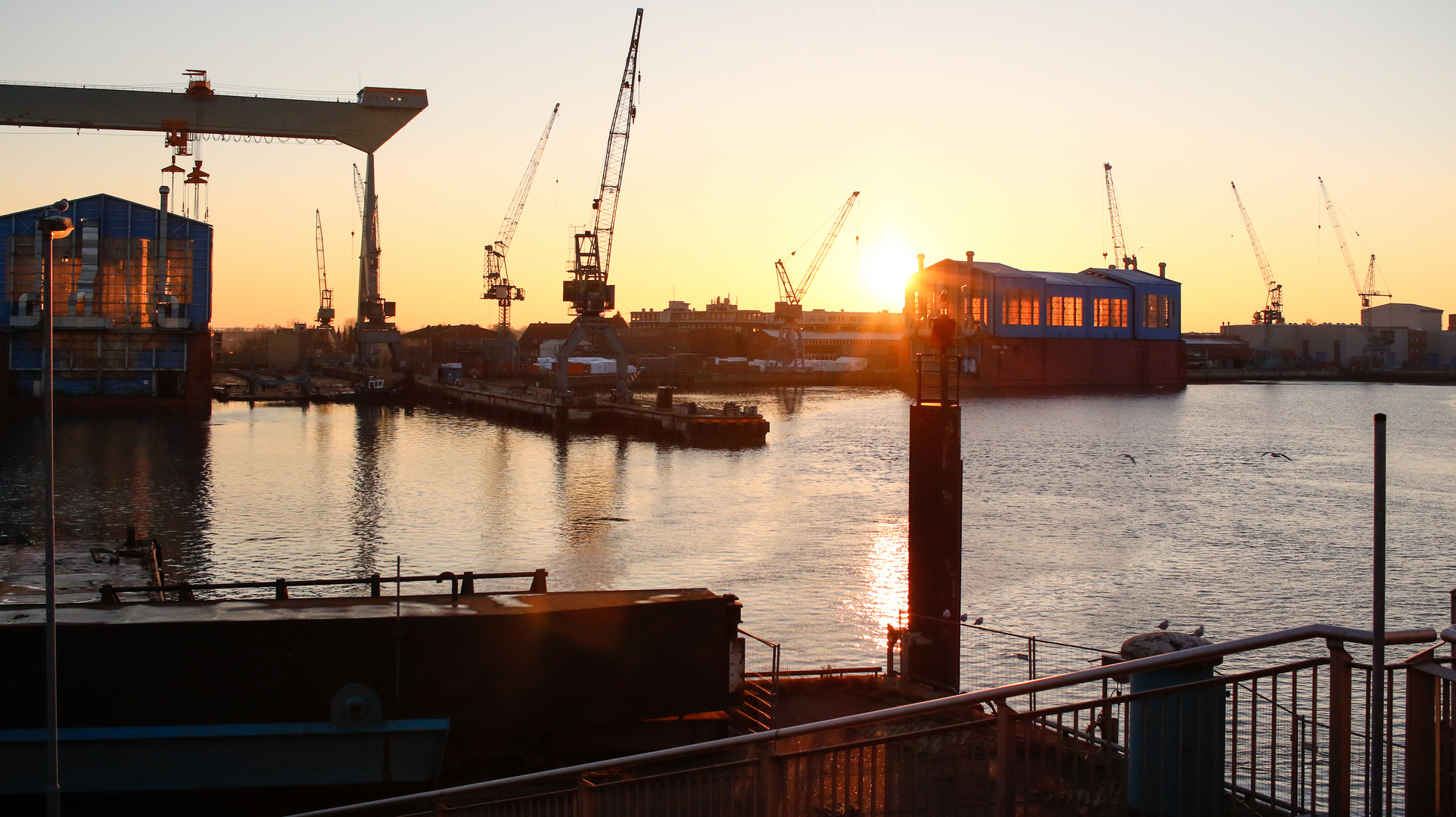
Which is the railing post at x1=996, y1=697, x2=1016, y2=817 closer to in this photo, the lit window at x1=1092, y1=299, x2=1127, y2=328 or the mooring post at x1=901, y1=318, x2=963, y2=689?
the mooring post at x1=901, y1=318, x2=963, y2=689

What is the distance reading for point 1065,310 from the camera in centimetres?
9681

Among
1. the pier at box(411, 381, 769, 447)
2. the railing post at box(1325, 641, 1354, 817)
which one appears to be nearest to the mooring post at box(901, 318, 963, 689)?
the railing post at box(1325, 641, 1354, 817)

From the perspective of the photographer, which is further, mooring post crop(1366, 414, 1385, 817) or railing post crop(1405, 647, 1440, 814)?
railing post crop(1405, 647, 1440, 814)

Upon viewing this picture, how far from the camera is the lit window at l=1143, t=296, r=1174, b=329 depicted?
328 ft

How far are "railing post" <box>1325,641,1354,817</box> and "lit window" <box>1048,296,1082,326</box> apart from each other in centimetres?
9611

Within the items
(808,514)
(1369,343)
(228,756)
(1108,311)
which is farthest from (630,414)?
(1369,343)

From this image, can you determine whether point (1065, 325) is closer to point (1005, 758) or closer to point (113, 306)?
point (113, 306)

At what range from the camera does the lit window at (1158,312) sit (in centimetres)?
10012

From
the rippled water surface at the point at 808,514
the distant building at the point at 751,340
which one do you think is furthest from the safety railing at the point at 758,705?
the distant building at the point at 751,340

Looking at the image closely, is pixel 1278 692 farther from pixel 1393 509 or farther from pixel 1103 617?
pixel 1393 509

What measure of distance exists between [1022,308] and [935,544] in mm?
86533

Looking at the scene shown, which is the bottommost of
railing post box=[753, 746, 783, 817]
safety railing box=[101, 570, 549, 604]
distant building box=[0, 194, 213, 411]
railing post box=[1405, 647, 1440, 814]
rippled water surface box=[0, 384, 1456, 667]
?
rippled water surface box=[0, 384, 1456, 667]

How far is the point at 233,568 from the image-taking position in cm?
2292

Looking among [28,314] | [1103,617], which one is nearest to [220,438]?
[28,314]
